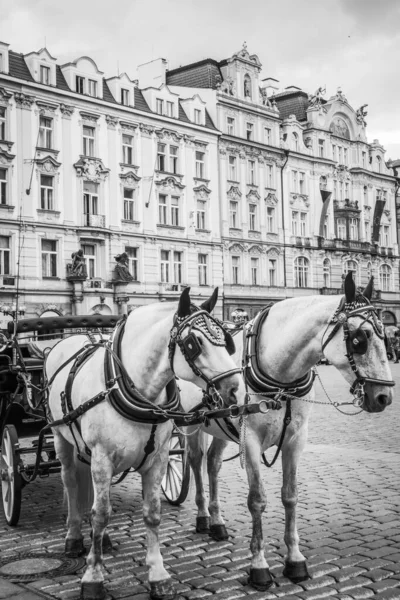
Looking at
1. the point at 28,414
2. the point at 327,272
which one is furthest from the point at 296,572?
the point at 327,272

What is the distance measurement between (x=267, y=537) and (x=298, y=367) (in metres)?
1.84

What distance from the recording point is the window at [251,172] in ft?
134

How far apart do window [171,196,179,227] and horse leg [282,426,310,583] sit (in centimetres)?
3131

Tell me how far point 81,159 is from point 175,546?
2767 centimetres

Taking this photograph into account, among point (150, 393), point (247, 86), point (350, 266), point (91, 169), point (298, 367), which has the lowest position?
point (150, 393)

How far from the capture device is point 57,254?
103 ft

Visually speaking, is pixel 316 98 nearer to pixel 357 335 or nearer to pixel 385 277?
pixel 385 277

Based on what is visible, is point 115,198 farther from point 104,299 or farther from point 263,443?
point 263,443

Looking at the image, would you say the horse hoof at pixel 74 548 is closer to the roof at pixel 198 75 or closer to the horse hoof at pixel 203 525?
the horse hoof at pixel 203 525

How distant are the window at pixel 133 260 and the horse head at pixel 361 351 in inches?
1151

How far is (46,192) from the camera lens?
31.1 meters

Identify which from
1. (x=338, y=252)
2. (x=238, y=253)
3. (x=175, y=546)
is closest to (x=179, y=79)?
(x=238, y=253)

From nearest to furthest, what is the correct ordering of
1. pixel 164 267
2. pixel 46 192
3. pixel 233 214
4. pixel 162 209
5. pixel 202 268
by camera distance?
pixel 46 192 → pixel 162 209 → pixel 164 267 → pixel 202 268 → pixel 233 214

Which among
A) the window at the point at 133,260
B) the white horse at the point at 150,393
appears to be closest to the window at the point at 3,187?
the window at the point at 133,260
